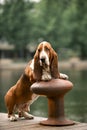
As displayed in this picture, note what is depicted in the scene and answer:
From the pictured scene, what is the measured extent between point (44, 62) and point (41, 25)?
68.6m

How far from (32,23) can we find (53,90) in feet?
221

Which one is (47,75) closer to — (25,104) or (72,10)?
(25,104)

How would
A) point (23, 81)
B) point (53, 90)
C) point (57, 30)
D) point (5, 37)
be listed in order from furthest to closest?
point (57, 30) < point (5, 37) < point (23, 81) < point (53, 90)

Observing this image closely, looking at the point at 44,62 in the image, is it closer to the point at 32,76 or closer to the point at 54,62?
the point at 54,62

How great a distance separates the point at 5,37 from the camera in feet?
229

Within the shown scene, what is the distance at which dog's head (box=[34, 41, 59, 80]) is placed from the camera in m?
6.99

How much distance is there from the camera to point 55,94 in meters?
7.02

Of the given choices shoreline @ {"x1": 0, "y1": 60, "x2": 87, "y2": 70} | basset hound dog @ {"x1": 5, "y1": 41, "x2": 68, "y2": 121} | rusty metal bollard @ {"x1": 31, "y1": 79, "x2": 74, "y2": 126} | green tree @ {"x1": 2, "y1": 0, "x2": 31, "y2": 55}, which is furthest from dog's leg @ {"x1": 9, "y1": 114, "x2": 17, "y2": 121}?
green tree @ {"x1": 2, "y1": 0, "x2": 31, "y2": 55}

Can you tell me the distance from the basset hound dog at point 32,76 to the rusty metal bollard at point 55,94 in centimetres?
12

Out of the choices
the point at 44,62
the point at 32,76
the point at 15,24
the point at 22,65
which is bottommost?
the point at 32,76

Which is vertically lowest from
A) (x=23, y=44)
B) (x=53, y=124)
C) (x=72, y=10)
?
(x=53, y=124)

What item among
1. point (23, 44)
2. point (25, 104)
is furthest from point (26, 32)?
point (25, 104)

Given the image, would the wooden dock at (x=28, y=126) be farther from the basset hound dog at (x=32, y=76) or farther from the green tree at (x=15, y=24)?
the green tree at (x=15, y=24)

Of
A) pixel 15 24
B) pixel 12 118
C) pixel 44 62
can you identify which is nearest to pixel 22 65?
pixel 15 24
